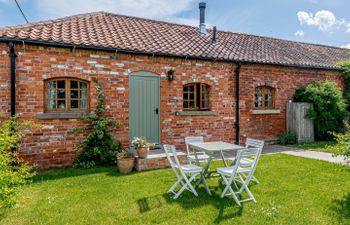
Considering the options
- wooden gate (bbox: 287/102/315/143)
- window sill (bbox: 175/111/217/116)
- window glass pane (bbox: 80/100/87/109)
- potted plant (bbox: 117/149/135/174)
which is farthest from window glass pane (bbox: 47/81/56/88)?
wooden gate (bbox: 287/102/315/143)

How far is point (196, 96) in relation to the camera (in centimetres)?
930

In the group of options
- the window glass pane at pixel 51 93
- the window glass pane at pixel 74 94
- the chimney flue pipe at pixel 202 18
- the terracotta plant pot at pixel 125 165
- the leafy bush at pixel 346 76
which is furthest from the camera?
the leafy bush at pixel 346 76

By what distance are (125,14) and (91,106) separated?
19.1ft

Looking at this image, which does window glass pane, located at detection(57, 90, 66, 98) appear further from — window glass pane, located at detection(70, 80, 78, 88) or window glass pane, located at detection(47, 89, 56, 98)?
window glass pane, located at detection(70, 80, 78, 88)

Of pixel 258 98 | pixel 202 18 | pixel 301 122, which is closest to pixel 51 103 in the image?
pixel 258 98

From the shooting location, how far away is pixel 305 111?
10.6 m

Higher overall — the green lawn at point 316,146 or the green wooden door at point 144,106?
the green wooden door at point 144,106

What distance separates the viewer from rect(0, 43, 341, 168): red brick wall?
6656mm

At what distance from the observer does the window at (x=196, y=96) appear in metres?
9.10

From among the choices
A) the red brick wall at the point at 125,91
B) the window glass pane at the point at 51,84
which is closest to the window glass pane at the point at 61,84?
the window glass pane at the point at 51,84

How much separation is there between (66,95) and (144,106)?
2464 millimetres

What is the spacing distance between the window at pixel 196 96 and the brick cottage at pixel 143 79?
0.13ft

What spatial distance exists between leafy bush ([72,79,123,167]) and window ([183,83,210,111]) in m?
2.95

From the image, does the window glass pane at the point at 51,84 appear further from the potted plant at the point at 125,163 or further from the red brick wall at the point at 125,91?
the potted plant at the point at 125,163
